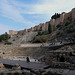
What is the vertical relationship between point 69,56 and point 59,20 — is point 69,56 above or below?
below

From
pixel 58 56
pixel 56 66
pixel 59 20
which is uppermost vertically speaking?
pixel 59 20

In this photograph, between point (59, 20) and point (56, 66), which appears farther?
point (59, 20)

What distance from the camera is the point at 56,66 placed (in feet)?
19.8

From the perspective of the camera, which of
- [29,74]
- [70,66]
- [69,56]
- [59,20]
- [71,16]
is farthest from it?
[59,20]

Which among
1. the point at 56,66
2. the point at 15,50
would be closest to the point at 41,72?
the point at 56,66

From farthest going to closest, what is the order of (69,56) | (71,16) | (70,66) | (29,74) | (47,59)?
1. (71,16)
2. (47,59)
3. (69,56)
4. (70,66)
5. (29,74)

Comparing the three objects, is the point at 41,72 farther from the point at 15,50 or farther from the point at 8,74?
the point at 15,50

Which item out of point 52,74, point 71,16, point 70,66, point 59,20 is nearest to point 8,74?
point 52,74

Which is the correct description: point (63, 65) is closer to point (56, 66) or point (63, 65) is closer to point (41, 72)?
point (56, 66)

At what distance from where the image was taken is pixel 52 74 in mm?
4312

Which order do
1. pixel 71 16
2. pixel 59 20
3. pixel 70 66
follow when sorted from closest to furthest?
pixel 70 66
pixel 71 16
pixel 59 20

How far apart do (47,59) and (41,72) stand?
2.75 meters

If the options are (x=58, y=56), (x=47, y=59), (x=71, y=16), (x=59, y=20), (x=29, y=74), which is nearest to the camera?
(x=29, y=74)

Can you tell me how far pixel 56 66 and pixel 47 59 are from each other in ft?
4.15
